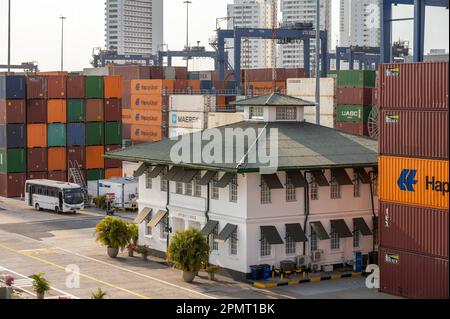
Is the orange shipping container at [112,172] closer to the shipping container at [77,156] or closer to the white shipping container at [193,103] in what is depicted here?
the shipping container at [77,156]

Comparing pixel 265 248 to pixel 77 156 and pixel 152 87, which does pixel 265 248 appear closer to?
pixel 77 156

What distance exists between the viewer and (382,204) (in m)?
38.8

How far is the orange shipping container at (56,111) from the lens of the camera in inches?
3103

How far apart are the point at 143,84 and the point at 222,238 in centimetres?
7355

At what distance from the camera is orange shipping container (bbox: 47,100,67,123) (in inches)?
3103

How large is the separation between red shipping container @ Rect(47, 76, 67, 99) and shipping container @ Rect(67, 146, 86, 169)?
4.14 metres

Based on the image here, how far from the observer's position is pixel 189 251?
41062 millimetres

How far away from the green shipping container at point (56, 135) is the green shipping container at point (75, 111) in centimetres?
90

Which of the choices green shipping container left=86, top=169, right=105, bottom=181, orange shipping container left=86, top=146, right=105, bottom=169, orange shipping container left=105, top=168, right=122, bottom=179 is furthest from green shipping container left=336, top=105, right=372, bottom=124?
green shipping container left=86, top=169, right=105, bottom=181

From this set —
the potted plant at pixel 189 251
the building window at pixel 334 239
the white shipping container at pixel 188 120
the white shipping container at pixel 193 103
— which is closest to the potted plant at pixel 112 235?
the potted plant at pixel 189 251

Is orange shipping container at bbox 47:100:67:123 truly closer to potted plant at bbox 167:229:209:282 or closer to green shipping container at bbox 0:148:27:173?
green shipping container at bbox 0:148:27:173
